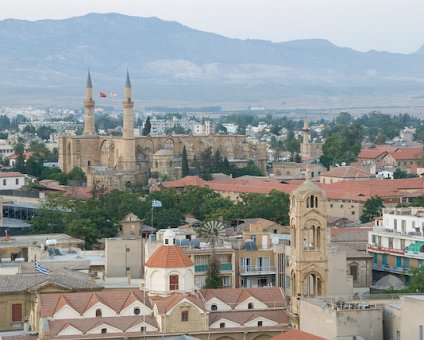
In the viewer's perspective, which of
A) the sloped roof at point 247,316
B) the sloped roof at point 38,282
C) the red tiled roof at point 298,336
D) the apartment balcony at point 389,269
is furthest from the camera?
the apartment balcony at point 389,269

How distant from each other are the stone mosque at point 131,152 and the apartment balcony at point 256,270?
5993 cm

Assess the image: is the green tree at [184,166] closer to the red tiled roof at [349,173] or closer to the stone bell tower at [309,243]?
the red tiled roof at [349,173]

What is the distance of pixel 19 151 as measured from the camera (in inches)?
5103

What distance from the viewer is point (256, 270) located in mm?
45250

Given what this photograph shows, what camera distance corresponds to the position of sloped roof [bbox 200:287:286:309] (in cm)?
3894

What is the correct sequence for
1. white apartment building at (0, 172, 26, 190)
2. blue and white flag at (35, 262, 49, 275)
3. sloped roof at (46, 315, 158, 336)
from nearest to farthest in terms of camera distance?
1. sloped roof at (46, 315, 158, 336)
2. blue and white flag at (35, 262, 49, 275)
3. white apartment building at (0, 172, 26, 190)

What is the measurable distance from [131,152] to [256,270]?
227 ft

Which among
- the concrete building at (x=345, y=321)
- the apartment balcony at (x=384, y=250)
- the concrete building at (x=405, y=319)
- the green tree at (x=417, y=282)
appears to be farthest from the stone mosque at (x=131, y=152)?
the concrete building at (x=405, y=319)

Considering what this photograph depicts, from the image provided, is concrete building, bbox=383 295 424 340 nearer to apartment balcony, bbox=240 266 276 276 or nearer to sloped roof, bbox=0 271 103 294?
sloped roof, bbox=0 271 103 294

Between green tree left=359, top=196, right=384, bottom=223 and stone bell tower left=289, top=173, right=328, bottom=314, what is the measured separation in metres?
32.8

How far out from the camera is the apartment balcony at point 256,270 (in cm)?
4512

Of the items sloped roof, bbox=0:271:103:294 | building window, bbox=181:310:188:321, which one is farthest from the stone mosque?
building window, bbox=181:310:188:321

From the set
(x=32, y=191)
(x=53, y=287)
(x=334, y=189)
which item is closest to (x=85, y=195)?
(x=32, y=191)

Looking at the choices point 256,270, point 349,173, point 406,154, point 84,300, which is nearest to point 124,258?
point 256,270
